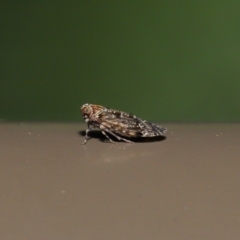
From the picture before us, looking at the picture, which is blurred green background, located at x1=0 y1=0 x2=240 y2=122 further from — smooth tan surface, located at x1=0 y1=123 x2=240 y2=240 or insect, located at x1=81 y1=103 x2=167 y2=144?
smooth tan surface, located at x1=0 y1=123 x2=240 y2=240

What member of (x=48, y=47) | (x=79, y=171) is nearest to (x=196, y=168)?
(x=79, y=171)

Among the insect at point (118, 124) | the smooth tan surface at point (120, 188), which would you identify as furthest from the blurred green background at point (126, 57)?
the smooth tan surface at point (120, 188)

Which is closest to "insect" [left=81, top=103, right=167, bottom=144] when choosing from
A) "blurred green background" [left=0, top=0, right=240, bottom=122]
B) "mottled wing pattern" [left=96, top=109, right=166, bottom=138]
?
"mottled wing pattern" [left=96, top=109, right=166, bottom=138]

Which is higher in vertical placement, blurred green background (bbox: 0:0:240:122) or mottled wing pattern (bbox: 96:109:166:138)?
blurred green background (bbox: 0:0:240:122)

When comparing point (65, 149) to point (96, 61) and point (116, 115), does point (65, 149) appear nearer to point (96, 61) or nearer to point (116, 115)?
point (116, 115)

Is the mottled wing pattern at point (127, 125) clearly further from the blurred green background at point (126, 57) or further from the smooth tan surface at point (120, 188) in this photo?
the blurred green background at point (126, 57)
